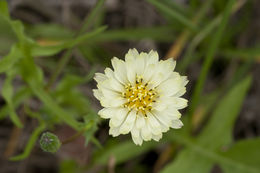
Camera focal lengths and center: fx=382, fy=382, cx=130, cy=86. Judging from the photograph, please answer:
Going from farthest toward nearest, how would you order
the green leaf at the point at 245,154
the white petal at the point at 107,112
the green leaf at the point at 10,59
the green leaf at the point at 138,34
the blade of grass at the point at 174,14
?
the green leaf at the point at 138,34
the green leaf at the point at 245,154
the blade of grass at the point at 174,14
the green leaf at the point at 10,59
the white petal at the point at 107,112

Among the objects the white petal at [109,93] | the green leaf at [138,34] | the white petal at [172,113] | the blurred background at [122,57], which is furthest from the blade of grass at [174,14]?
the white petal at [172,113]

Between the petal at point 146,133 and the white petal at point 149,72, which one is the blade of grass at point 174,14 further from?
the petal at point 146,133

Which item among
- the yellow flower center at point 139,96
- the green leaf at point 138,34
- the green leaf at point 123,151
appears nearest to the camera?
the yellow flower center at point 139,96

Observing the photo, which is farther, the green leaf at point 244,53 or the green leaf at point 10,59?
the green leaf at point 244,53

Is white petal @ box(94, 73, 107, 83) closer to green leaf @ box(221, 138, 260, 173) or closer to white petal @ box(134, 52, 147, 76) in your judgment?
white petal @ box(134, 52, 147, 76)

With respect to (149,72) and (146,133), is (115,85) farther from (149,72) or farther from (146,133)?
(146,133)

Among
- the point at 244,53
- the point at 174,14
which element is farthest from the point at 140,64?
the point at 244,53

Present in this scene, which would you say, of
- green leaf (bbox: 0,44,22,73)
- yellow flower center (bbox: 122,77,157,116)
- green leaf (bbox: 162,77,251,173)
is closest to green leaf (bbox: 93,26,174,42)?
green leaf (bbox: 162,77,251,173)
